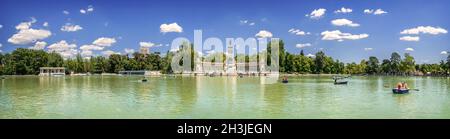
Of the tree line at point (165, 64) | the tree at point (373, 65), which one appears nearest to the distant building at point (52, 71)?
the tree line at point (165, 64)

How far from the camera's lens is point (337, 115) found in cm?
1420

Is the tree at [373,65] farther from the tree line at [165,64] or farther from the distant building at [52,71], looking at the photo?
the distant building at [52,71]

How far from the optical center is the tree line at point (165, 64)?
73188 mm

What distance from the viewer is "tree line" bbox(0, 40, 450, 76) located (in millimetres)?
73188

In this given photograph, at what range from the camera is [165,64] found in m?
82.3

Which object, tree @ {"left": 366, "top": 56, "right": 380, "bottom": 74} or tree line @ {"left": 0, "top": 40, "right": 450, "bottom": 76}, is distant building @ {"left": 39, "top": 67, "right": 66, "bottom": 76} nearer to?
tree line @ {"left": 0, "top": 40, "right": 450, "bottom": 76}

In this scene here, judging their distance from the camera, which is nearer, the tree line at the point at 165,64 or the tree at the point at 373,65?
the tree line at the point at 165,64

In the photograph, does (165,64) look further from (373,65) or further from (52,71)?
(373,65)

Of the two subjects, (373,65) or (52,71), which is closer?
(52,71)

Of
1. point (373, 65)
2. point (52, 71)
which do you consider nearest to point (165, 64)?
point (52, 71)
